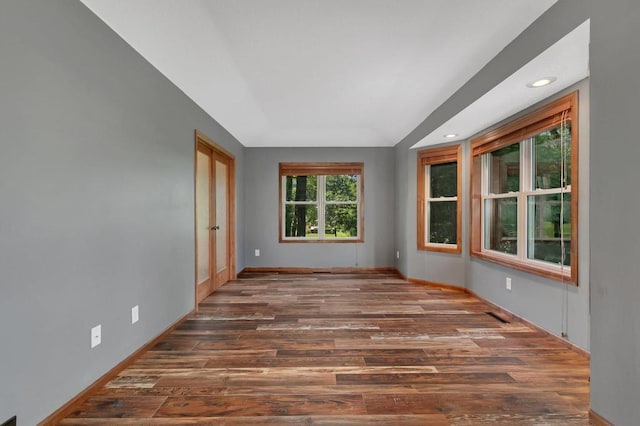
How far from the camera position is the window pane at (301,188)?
597 cm

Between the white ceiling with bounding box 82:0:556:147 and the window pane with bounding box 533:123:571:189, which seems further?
the window pane with bounding box 533:123:571:189

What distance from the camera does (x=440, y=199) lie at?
15.6 ft

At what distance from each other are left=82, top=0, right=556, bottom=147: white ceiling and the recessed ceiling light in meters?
0.37

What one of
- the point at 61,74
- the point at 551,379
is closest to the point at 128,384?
the point at 61,74

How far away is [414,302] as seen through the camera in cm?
390

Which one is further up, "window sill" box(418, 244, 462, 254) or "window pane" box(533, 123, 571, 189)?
"window pane" box(533, 123, 571, 189)

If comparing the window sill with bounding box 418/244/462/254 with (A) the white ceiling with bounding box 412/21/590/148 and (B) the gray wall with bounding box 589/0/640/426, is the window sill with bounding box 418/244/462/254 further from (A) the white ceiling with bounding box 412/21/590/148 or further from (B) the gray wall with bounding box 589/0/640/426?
(B) the gray wall with bounding box 589/0/640/426

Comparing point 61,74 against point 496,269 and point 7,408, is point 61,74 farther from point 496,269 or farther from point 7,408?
point 496,269

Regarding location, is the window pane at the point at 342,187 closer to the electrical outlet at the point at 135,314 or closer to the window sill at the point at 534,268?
the window sill at the point at 534,268

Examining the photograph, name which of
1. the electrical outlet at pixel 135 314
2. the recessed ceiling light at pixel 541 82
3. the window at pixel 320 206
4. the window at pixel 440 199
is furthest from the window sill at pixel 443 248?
the electrical outlet at pixel 135 314

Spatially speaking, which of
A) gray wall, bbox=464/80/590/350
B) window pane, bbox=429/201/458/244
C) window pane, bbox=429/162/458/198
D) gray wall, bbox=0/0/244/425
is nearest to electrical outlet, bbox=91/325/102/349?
gray wall, bbox=0/0/244/425

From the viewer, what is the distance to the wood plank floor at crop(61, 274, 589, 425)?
1.79 meters

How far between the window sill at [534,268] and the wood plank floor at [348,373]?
0.53m

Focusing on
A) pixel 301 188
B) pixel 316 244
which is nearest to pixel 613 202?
pixel 316 244
